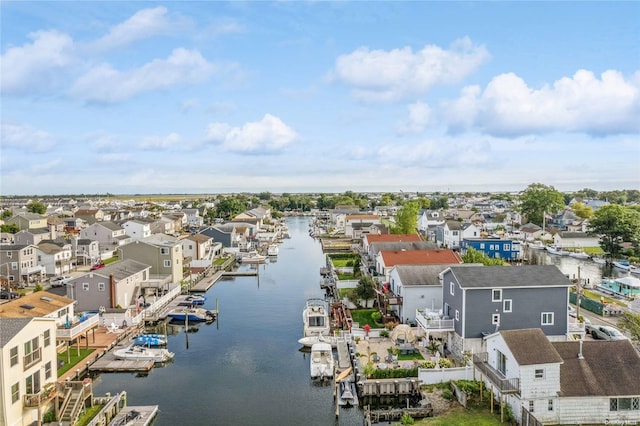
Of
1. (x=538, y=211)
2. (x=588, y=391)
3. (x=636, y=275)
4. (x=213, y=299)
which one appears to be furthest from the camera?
(x=538, y=211)

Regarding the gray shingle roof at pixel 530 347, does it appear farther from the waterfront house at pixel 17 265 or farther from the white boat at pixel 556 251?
the white boat at pixel 556 251

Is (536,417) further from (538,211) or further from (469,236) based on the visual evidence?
(538,211)

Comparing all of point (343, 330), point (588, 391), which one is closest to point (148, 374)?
point (343, 330)

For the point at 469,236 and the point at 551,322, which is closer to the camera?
the point at 551,322

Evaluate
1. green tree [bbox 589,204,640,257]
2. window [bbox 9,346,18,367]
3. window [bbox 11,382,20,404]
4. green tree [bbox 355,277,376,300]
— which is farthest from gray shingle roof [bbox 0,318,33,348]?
green tree [bbox 589,204,640,257]

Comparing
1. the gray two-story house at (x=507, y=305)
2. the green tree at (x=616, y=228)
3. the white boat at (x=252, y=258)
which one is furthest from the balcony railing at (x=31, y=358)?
the green tree at (x=616, y=228)

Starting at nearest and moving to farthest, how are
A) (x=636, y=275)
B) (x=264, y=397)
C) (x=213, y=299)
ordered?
(x=264, y=397), (x=213, y=299), (x=636, y=275)
